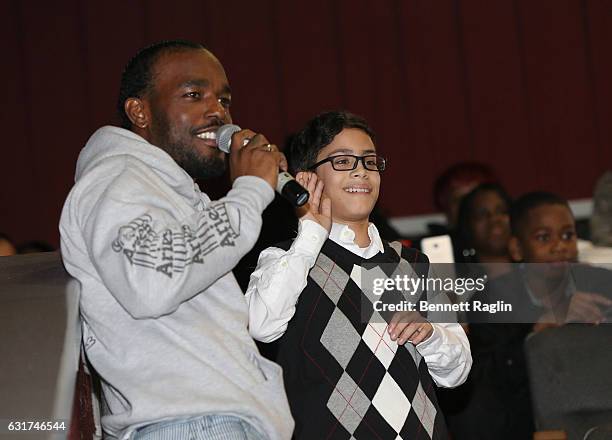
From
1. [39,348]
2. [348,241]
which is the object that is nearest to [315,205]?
[348,241]

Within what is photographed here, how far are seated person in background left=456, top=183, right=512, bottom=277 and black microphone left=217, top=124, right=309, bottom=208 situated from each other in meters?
1.79

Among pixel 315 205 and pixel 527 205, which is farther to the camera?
pixel 527 205

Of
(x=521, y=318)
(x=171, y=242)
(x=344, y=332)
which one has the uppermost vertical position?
(x=171, y=242)

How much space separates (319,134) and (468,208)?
1659mm

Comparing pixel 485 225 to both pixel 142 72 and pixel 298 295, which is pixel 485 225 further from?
pixel 142 72

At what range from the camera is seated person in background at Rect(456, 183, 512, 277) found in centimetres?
362

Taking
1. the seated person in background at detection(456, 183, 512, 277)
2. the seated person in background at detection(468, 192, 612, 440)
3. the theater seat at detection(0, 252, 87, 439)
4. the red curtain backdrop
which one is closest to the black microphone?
the theater seat at detection(0, 252, 87, 439)

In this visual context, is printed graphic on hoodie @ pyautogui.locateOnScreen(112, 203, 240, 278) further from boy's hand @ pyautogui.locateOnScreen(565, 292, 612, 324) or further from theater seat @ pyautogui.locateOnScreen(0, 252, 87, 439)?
boy's hand @ pyautogui.locateOnScreen(565, 292, 612, 324)

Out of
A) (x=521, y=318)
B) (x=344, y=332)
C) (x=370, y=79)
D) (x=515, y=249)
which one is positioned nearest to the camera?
(x=344, y=332)

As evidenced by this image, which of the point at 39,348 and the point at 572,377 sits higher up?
the point at 39,348

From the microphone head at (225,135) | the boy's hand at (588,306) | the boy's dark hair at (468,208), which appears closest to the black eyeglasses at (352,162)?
the microphone head at (225,135)

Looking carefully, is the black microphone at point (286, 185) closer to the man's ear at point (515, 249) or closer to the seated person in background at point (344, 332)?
the seated person in background at point (344, 332)

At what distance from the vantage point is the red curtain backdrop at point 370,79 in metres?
5.12

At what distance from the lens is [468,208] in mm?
3793
